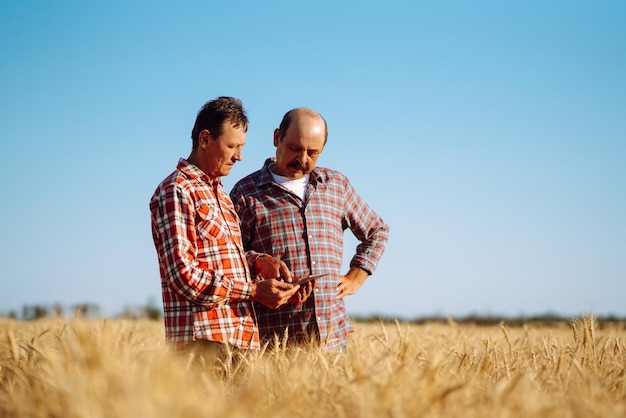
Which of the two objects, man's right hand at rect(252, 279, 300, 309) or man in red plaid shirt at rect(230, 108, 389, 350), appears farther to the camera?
man in red plaid shirt at rect(230, 108, 389, 350)

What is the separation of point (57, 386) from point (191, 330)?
1.36 m

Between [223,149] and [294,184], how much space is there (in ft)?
2.85

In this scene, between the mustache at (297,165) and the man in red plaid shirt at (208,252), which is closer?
the man in red plaid shirt at (208,252)

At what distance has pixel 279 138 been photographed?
14.3ft

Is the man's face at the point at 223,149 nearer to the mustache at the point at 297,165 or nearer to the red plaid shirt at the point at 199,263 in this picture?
the red plaid shirt at the point at 199,263

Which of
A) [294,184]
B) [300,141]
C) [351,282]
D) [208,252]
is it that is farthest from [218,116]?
[351,282]

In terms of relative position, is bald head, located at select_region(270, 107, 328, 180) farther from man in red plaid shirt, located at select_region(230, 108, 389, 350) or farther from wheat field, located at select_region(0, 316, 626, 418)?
wheat field, located at select_region(0, 316, 626, 418)

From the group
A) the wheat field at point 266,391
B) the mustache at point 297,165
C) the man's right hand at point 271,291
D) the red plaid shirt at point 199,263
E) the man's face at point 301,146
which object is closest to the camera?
the wheat field at point 266,391

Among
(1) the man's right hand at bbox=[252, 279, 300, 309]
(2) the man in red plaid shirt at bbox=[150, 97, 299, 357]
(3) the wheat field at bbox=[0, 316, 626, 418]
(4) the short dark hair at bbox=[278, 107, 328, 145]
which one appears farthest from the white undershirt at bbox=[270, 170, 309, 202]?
(3) the wheat field at bbox=[0, 316, 626, 418]

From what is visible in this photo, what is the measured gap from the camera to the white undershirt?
4.36 metres

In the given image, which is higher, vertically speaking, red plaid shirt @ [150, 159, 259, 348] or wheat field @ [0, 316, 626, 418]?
red plaid shirt @ [150, 159, 259, 348]

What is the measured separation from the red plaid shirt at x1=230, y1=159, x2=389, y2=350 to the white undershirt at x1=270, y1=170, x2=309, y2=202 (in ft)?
0.16

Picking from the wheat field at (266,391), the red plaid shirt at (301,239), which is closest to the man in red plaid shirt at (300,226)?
the red plaid shirt at (301,239)

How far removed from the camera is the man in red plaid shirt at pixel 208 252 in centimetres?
333
